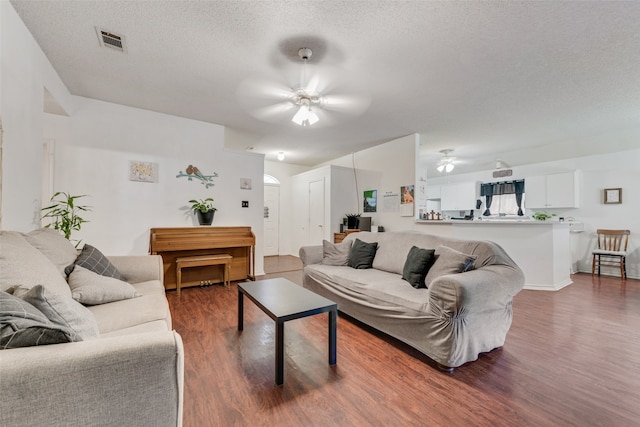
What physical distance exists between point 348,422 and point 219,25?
2.87 metres

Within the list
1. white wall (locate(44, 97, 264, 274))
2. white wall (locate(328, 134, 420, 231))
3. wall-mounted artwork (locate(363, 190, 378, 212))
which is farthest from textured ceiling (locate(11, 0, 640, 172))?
wall-mounted artwork (locate(363, 190, 378, 212))

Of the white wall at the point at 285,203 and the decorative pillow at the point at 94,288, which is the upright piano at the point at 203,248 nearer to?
the decorative pillow at the point at 94,288

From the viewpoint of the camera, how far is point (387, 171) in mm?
5387

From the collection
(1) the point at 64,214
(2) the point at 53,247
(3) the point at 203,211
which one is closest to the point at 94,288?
(2) the point at 53,247

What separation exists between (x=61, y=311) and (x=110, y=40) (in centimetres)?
248

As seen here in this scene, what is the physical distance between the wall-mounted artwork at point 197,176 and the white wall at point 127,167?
0.06m

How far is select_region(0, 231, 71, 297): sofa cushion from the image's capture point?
1.14 m

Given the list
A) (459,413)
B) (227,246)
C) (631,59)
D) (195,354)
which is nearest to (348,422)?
(459,413)

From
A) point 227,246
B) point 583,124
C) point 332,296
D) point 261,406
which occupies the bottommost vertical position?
point 261,406

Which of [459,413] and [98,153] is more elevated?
[98,153]

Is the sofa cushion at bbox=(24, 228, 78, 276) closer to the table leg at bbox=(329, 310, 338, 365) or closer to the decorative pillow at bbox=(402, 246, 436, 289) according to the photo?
the table leg at bbox=(329, 310, 338, 365)

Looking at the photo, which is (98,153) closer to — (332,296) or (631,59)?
(332,296)

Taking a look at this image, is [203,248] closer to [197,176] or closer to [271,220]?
[197,176]

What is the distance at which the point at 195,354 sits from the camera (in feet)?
6.86
